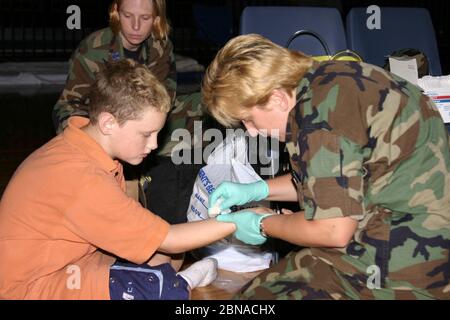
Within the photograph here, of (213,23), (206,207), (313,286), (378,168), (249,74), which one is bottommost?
(213,23)

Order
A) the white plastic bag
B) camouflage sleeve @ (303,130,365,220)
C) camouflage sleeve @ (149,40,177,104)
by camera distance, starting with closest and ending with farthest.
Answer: camouflage sleeve @ (303,130,365,220) < the white plastic bag < camouflage sleeve @ (149,40,177,104)

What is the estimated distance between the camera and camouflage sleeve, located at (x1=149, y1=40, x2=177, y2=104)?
3.10 metres

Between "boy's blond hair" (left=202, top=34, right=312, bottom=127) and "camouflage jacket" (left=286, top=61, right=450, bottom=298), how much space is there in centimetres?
4

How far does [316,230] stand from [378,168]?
21 centimetres

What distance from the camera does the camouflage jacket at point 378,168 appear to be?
5.15 ft

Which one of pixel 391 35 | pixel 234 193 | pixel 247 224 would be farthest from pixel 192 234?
pixel 391 35

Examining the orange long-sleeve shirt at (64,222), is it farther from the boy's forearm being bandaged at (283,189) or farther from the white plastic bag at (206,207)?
the white plastic bag at (206,207)

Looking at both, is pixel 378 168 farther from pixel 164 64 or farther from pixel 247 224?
pixel 164 64

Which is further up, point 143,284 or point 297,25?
point 297,25

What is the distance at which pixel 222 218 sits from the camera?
1.92 m

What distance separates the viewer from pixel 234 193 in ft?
6.84

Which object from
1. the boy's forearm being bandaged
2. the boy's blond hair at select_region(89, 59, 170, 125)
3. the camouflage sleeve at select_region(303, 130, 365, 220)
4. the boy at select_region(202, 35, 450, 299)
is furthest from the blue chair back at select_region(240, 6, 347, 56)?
the camouflage sleeve at select_region(303, 130, 365, 220)

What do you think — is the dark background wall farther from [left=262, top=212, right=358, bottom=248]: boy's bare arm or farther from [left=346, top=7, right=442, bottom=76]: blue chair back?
[left=262, top=212, right=358, bottom=248]: boy's bare arm
